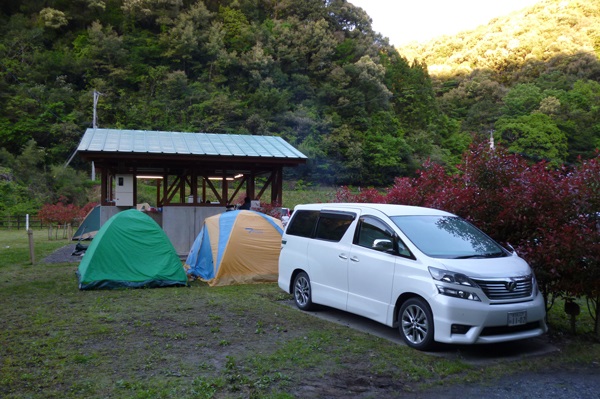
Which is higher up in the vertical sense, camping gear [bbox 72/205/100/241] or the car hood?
the car hood

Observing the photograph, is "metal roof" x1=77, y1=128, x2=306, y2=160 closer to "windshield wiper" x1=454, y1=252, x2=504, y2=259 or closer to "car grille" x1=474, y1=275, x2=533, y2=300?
"windshield wiper" x1=454, y1=252, x2=504, y2=259

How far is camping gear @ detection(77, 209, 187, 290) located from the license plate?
714 cm

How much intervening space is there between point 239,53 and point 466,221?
51.5m

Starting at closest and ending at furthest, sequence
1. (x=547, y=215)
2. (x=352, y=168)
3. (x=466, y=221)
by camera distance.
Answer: (x=547, y=215) < (x=466, y=221) < (x=352, y=168)

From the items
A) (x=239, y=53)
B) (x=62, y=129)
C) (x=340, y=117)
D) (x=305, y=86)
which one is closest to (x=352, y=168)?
(x=340, y=117)

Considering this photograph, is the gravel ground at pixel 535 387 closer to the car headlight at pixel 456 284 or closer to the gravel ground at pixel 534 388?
the gravel ground at pixel 534 388

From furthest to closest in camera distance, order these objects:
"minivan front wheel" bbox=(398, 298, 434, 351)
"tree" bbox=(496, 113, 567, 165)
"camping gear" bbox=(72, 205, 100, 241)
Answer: "tree" bbox=(496, 113, 567, 165)
"camping gear" bbox=(72, 205, 100, 241)
"minivan front wheel" bbox=(398, 298, 434, 351)

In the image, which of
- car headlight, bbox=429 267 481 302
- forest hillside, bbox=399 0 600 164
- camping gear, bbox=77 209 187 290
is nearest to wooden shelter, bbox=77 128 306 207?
camping gear, bbox=77 209 187 290

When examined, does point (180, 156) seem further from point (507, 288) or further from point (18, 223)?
point (18, 223)

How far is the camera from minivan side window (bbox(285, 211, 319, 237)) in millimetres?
8586

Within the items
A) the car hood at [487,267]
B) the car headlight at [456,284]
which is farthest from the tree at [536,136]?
the car headlight at [456,284]

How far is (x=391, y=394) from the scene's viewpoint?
479 centimetres

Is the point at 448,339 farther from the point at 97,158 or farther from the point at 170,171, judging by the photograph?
the point at 170,171

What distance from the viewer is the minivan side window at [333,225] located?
7773mm
